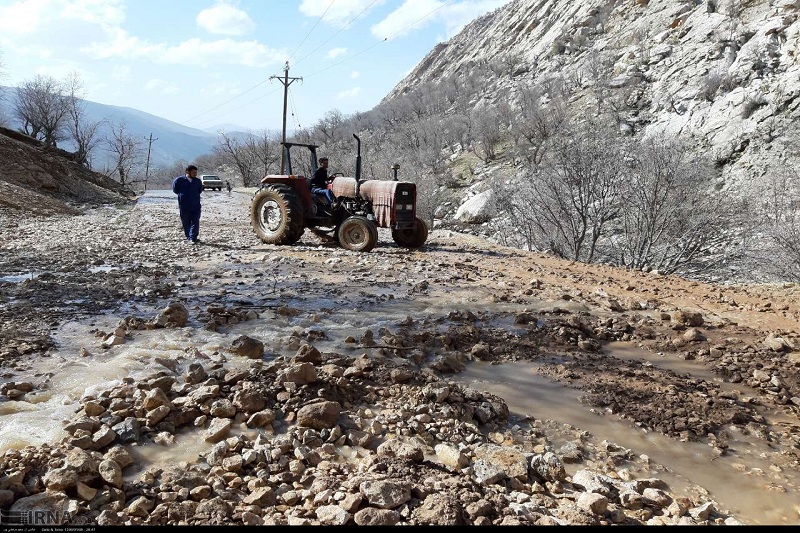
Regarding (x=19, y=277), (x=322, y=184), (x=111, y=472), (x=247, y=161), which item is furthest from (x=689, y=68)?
(x=247, y=161)

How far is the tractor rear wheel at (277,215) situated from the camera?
32.0 ft

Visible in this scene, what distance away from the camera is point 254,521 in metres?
2.15

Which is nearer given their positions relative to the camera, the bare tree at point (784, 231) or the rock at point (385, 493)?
the rock at point (385, 493)

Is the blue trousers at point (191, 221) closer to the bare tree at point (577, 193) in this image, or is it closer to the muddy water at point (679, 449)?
the muddy water at point (679, 449)

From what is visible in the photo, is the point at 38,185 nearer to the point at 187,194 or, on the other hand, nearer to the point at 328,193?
the point at 187,194

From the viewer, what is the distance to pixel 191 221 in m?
10.3

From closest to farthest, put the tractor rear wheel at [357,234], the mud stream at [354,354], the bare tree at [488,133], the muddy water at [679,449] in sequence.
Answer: the muddy water at [679,449], the mud stream at [354,354], the tractor rear wheel at [357,234], the bare tree at [488,133]

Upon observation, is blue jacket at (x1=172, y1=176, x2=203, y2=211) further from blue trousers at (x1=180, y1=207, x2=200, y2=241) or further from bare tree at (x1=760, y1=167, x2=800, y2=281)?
bare tree at (x1=760, y1=167, x2=800, y2=281)

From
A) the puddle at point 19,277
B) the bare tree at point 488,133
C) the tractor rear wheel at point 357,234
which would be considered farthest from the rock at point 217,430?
the bare tree at point 488,133

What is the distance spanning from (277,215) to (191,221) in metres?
1.81

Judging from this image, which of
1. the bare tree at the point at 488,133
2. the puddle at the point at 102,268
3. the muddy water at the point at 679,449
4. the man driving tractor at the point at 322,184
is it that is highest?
the bare tree at the point at 488,133

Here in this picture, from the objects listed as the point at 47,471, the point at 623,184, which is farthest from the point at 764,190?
the point at 47,471

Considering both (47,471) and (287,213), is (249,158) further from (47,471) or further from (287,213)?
(47,471)

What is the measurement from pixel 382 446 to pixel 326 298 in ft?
10.9
